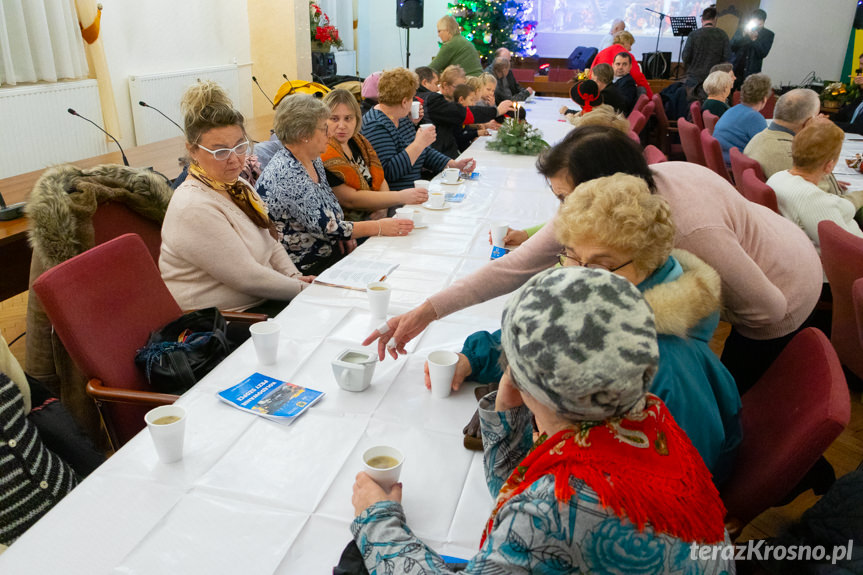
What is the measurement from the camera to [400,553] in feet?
3.07

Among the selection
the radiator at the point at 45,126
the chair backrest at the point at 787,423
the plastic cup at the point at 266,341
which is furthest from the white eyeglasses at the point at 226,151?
the radiator at the point at 45,126

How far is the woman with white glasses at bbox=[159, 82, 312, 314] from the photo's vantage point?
7.01ft

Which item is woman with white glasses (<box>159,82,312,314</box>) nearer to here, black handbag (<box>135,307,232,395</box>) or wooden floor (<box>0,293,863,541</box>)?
black handbag (<box>135,307,232,395</box>)

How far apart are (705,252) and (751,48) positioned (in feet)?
31.1

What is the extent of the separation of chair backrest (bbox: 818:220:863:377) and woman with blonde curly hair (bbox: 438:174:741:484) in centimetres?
114

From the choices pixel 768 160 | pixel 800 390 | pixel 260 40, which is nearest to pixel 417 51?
pixel 260 40

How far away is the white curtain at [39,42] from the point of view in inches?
199

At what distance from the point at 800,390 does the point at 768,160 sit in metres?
2.99

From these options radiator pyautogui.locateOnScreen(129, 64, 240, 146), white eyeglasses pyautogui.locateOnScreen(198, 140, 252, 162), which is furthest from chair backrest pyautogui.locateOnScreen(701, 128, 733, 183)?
radiator pyautogui.locateOnScreen(129, 64, 240, 146)

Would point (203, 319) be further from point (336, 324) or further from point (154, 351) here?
point (336, 324)

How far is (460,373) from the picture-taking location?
151 cm

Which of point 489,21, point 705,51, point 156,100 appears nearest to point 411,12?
point 489,21

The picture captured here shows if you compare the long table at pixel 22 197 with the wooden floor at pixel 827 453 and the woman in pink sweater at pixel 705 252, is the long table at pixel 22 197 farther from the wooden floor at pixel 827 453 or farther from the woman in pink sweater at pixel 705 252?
the woman in pink sweater at pixel 705 252

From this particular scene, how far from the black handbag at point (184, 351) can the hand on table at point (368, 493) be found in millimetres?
810
